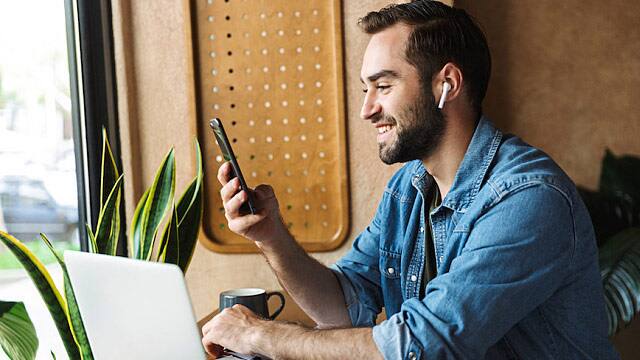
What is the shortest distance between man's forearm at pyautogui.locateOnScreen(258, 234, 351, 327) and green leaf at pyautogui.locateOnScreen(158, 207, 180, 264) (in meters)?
0.22

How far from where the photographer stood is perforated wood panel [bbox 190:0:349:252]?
205cm

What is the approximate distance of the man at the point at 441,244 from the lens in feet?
3.49

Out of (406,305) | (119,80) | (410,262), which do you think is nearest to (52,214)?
(119,80)

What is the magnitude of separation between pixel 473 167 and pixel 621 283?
3.24ft

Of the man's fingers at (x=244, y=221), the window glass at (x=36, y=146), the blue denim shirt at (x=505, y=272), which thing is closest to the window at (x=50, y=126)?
the window glass at (x=36, y=146)

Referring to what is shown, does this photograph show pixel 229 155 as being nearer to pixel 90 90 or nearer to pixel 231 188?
pixel 231 188

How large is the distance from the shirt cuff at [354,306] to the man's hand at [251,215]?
17cm

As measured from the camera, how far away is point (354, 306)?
60.7 inches

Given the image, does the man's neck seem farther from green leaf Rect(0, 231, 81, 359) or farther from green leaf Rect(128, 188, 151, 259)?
green leaf Rect(0, 231, 81, 359)

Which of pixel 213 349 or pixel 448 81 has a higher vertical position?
pixel 448 81

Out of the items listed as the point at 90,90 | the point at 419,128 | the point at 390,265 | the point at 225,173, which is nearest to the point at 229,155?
the point at 225,173

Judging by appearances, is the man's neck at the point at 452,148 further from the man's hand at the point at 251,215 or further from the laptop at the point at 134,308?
the laptop at the point at 134,308

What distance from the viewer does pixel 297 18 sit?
6.72ft

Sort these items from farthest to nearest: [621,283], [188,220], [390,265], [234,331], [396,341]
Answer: [621,283] → [188,220] → [390,265] → [234,331] → [396,341]
